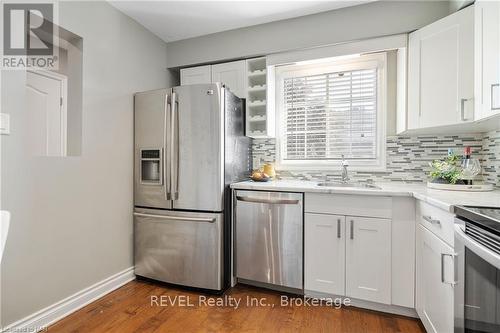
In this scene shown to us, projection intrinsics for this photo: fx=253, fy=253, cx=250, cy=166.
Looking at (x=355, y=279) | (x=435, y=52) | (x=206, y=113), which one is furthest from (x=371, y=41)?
(x=355, y=279)

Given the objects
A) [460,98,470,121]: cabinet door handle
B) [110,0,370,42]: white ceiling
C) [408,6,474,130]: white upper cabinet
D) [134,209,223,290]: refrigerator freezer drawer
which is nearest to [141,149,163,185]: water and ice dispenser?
[134,209,223,290]: refrigerator freezer drawer

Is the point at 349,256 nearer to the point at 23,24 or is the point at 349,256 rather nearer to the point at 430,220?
the point at 430,220

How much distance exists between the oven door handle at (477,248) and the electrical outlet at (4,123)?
2.39 m

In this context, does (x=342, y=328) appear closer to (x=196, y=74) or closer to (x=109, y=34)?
(x=196, y=74)

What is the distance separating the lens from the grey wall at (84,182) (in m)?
1.55

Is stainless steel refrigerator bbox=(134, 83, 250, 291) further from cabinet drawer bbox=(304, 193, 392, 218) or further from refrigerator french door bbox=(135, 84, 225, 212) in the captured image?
cabinet drawer bbox=(304, 193, 392, 218)

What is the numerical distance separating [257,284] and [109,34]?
2.56 meters

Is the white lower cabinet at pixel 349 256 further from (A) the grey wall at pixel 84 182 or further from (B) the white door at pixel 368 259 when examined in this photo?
(A) the grey wall at pixel 84 182

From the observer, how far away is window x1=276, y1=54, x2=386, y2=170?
2.45 meters

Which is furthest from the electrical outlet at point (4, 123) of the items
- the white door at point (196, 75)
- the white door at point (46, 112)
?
the white door at point (196, 75)

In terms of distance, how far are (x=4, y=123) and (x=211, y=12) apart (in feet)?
5.95

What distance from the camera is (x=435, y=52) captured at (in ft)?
6.07

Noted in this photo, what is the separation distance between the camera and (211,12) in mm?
2340

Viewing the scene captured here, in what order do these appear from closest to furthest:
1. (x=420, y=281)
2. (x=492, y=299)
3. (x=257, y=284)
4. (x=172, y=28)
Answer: (x=492, y=299)
(x=420, y=281)
(x=257, y=284)
(x=172, y=28)
